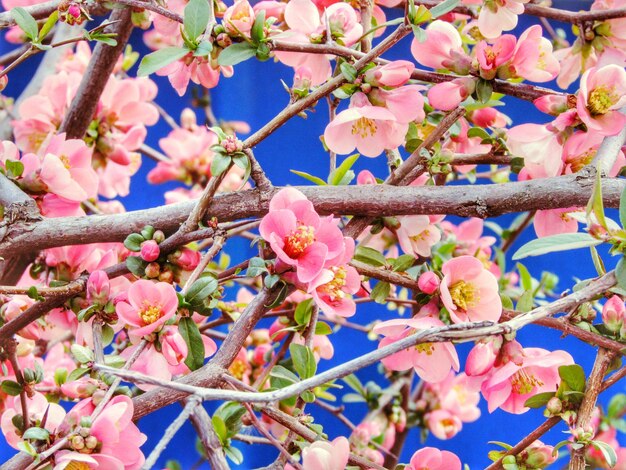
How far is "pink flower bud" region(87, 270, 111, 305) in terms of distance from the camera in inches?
20.1

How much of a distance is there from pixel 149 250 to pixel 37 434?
0.49 ft

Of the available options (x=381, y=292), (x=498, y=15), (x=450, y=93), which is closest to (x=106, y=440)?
(x=381, y=292)

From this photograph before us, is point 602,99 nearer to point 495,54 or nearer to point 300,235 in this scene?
point 495,54

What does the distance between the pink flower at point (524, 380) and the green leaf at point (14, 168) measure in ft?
1.42

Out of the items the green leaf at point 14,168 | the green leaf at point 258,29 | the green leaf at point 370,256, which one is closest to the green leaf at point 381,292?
the green leaf at point 370,256

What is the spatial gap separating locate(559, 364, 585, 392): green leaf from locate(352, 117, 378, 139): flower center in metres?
0.25

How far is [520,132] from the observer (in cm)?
57

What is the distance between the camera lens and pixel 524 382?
532 mm

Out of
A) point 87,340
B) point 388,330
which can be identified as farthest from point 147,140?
point 388,330

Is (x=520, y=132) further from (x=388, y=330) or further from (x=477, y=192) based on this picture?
(x=388, y=330)

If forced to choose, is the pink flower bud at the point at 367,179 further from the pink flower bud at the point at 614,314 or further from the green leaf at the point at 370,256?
the pink flower bud at the point at 614,314

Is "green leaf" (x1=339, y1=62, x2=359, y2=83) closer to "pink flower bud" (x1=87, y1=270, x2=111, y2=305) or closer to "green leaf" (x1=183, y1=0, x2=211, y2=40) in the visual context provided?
"green leaf" (x1=183, y1=0, x2=211, y2=40)

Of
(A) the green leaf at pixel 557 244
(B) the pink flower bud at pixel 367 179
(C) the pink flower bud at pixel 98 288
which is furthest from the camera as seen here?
(B) the pink flower bud at pixel 367 179

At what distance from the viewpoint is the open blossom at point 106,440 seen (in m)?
0.42
